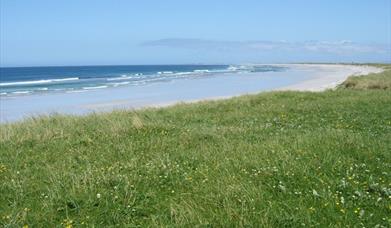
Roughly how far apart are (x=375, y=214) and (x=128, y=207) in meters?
3.04

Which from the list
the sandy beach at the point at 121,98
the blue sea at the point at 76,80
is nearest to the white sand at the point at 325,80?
the sandy beach at the point at 121,98

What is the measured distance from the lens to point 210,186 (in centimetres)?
602

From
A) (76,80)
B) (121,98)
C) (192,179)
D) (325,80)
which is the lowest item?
(76,80)

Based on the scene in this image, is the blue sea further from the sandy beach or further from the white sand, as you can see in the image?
the white sand

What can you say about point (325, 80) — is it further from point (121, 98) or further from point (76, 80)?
point (76, 80)

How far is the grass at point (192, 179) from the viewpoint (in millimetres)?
5215

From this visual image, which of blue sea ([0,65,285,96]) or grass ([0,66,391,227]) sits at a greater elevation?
grass ([0,66,391,227])

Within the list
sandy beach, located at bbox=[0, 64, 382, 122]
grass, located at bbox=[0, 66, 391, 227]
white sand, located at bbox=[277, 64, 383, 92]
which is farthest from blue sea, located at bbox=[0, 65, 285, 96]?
grass, located at bbox=[0, 66, 391, 227]

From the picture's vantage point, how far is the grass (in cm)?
521

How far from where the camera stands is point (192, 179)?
6.49 m

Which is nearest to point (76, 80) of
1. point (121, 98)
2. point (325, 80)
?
point (121, 98)

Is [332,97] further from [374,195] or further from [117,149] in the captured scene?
[374,195]

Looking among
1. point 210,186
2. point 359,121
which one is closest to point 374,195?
point 210,186

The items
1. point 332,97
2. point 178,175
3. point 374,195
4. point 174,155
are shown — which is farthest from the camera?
point 332,97
